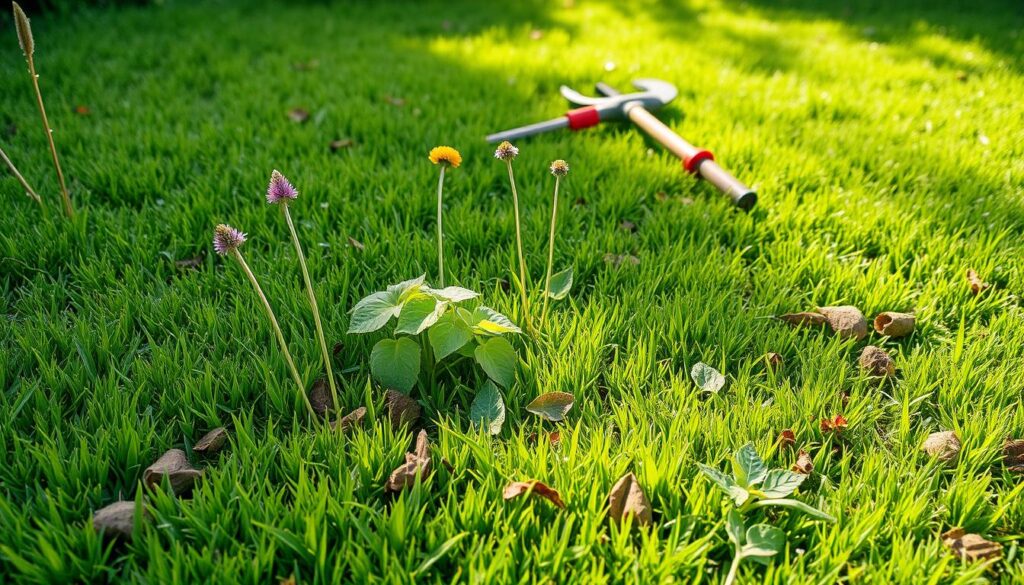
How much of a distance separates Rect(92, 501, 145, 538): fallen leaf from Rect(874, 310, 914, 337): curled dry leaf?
173cm

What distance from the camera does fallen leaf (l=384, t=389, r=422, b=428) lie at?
1.49 meters

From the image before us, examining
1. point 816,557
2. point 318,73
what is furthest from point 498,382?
point 318,73

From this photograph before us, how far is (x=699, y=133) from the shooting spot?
2.93m

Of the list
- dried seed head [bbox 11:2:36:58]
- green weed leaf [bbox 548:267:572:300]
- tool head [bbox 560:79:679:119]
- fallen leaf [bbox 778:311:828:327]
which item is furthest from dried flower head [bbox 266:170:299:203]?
tool head [bbox 560:79:679:119]

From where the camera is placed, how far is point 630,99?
3023 millimetres

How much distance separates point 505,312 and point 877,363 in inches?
35.6

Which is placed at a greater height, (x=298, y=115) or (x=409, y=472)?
(x=298, y=115)

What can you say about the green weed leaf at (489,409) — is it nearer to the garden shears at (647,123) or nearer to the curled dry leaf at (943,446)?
the curled dry leaf at (943,446)

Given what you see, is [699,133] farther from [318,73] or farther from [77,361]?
[77,361]

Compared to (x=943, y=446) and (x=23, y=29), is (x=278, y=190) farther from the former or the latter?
(x=943, y=446)

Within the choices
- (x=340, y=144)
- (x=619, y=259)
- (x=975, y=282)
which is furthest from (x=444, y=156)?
(x=975, y=282)

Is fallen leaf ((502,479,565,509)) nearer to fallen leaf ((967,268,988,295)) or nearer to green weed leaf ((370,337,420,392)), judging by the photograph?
green weed leaf ((370,337,420,392))

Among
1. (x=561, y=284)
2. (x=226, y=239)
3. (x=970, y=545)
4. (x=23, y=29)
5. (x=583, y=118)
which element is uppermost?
(x=23, y=29)

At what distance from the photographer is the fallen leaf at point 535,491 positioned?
4.13 feet
